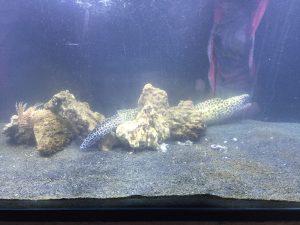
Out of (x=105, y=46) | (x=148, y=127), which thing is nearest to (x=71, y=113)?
(x=148, y=127)

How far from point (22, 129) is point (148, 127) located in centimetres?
209

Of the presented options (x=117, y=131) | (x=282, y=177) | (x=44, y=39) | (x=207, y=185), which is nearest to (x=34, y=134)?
(x=117, y=131)

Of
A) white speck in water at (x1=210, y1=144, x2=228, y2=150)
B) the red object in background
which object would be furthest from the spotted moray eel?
white speck in water at (x1=210, y1=144, x2=228, y2=150)

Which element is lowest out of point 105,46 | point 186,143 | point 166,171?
point 186,143

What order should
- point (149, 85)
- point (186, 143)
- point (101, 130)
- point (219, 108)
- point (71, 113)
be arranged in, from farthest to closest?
point (219, 108), point (149, 85), point (71, 113), point (186, 143), point (101, 130)

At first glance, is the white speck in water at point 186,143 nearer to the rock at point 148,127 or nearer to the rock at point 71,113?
the rock at point 148,127

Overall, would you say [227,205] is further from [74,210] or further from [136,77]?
[136,77]

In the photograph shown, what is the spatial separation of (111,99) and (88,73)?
0.75 metres

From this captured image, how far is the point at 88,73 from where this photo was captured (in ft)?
22.3

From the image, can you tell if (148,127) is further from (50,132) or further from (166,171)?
(50,132)

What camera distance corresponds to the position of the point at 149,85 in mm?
5891

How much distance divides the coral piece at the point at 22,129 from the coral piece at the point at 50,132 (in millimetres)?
201

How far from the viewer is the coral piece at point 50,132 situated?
459 centimetres

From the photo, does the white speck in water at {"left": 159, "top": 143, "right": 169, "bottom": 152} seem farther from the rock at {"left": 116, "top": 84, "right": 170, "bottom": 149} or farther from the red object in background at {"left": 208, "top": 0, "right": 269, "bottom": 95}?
the red object in background at {"left": 208, "top": 0, "right": 269, "bottom": 95}
